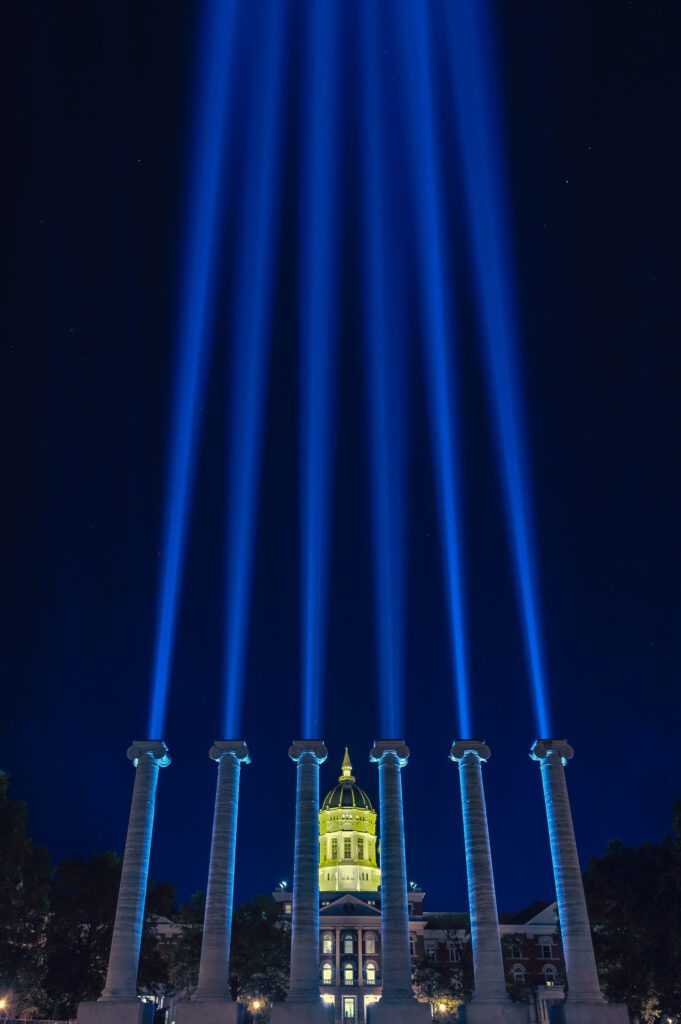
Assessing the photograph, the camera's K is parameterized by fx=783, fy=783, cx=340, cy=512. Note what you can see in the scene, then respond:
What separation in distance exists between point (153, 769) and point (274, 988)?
3957cm

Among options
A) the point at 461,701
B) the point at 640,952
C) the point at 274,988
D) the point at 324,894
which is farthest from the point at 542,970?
the point at 461,701

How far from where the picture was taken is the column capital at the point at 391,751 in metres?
59.8

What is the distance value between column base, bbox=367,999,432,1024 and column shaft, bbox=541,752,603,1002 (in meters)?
9.87

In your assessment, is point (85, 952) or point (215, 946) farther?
point (85, 952)

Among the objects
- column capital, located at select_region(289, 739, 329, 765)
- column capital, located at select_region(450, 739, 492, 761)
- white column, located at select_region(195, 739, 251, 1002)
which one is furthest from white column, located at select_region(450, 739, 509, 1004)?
white column, located at select_region(195, 739, 251, 1002)

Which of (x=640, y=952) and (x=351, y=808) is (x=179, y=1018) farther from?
(x=351, y=808)

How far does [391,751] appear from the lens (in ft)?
197

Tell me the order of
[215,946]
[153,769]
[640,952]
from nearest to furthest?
[215,946] → [153,769] → [640,952]

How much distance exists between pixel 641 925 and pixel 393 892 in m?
24.7

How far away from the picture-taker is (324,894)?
13912 cm

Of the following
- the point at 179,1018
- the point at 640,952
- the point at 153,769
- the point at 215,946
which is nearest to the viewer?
the point at 179,1018

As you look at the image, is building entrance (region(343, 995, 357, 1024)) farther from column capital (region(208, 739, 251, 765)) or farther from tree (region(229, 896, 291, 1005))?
column capital (region(208, 739, 251, 765))

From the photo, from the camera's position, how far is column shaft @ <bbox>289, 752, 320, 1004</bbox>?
171 feet

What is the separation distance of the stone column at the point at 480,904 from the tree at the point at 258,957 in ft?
118
